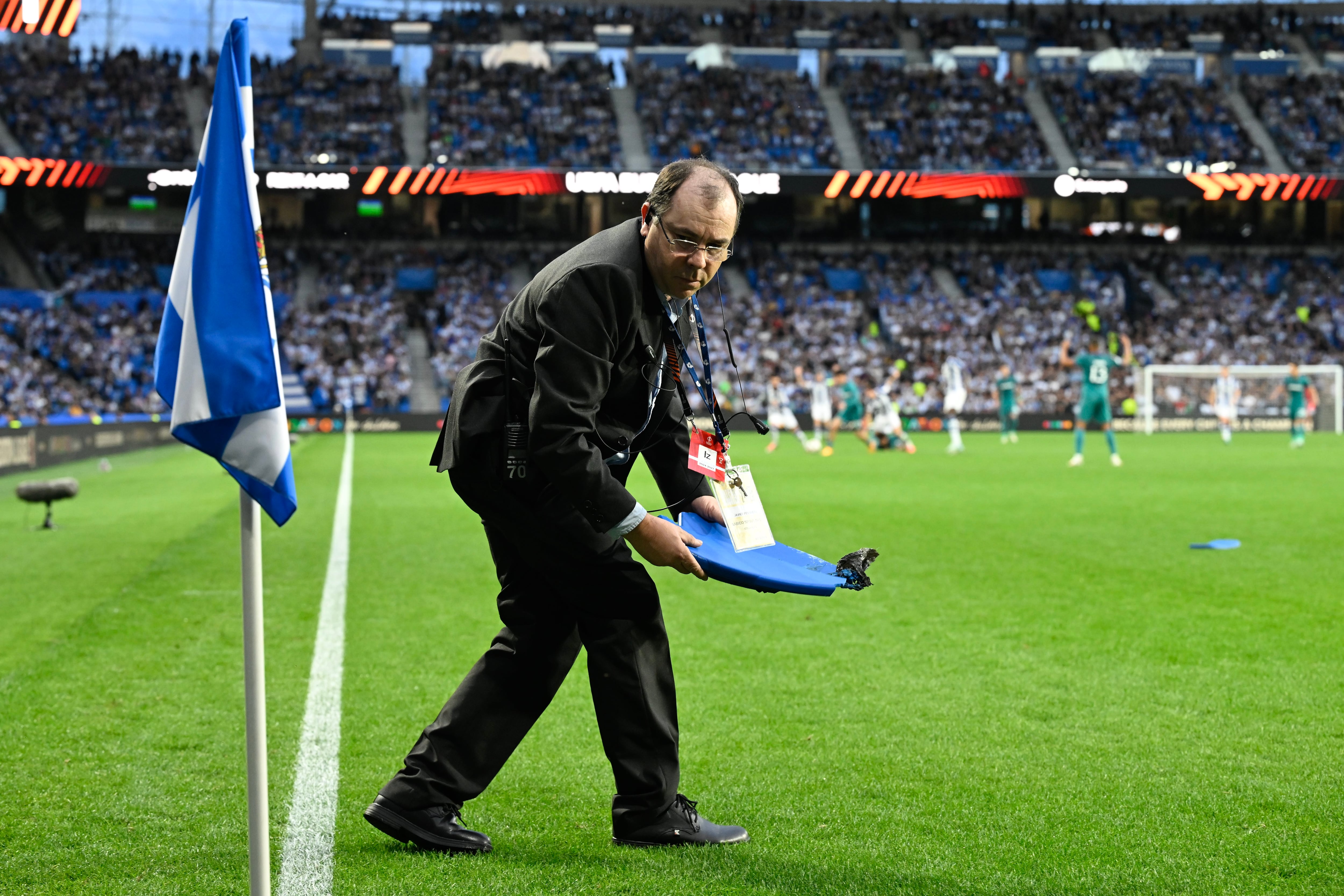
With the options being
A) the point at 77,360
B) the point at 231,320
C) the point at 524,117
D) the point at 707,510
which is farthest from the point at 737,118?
the point at 231,320

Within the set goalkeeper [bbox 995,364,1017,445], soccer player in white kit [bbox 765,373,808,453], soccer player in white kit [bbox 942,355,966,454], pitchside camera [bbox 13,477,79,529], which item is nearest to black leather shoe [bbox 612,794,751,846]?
pitchside camera [bbox 13,477,79,529]

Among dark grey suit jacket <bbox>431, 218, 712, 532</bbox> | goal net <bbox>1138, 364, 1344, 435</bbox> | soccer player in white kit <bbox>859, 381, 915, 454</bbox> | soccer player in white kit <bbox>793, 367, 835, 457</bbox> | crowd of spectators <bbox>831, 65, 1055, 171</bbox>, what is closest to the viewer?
dark grey suit jacket <bbox>431, 218, 712, 532</bbox>

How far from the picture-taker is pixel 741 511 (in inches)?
142

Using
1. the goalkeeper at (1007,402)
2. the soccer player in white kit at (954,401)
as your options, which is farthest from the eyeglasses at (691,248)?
the goalkeeper at (1007,402)

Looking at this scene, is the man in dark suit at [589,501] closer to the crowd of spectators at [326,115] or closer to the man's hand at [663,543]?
the man's hand at [663,543]

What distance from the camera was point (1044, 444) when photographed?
31.4m

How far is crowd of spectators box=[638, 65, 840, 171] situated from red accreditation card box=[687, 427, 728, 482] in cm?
4427

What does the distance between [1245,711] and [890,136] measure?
155 ft

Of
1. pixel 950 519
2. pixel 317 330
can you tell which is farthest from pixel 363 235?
pixel 950 519

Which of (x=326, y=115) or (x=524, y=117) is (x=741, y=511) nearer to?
(x=524, y=117)

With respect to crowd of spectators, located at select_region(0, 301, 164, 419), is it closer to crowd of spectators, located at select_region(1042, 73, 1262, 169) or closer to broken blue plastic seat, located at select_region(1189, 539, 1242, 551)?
broken blue plastic seat, located at select_region(1189, 539, 1242, 551)

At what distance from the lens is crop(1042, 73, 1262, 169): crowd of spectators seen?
164 feet

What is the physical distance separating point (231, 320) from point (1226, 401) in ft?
119

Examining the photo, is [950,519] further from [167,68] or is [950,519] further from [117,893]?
[167,68]
